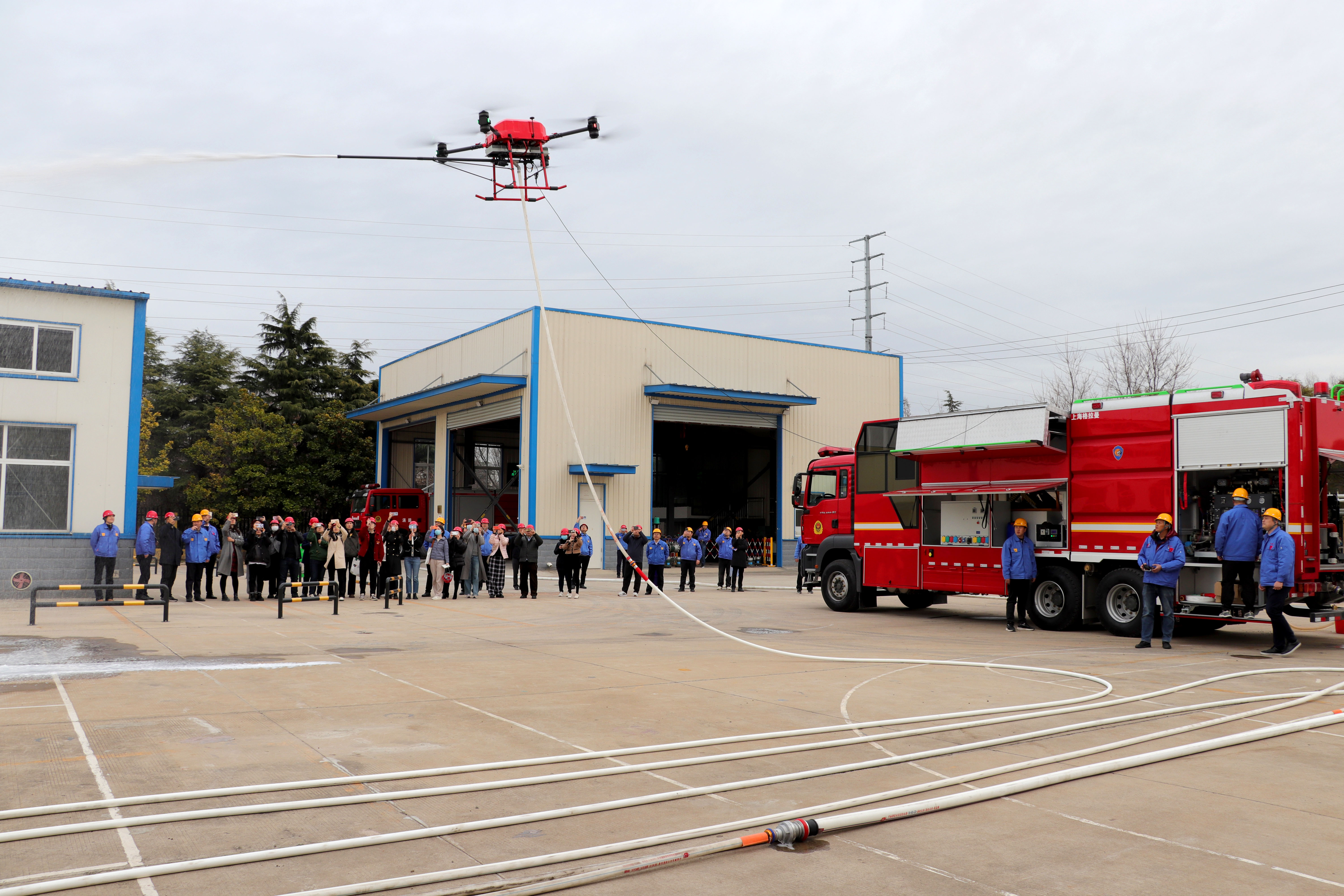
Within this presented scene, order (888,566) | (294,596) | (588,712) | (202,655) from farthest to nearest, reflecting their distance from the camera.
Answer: (294,596) < (888,566) < (202,655) < (588,712)

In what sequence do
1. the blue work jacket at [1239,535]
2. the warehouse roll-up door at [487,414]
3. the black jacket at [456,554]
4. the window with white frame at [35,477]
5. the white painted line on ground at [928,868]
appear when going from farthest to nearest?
the warehouse roll-up door at [487,414]
the black jacket at [456,554]
the window with white frame at [35,477]
the blue work jacket at [1239,535]
the white painted line on ground at [928,868]

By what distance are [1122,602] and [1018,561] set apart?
5.13ft

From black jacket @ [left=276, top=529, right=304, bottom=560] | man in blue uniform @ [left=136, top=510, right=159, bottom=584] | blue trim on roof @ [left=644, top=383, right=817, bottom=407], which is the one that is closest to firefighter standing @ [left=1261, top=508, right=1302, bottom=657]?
black jacket @ [left=276, top=529, right=304, bottom=560]

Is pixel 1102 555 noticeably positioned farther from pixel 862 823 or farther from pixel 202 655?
pixel 202 655

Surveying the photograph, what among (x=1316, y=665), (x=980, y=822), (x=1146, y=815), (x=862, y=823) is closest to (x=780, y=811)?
(x=862, y=823)

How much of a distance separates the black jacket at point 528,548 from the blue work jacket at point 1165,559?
12.8m

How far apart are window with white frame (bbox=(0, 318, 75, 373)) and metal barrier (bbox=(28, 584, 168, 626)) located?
4621 mm

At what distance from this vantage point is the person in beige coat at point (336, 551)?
2044cm

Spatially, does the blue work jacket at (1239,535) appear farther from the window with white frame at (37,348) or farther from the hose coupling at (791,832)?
the window with white frame at (37,348)

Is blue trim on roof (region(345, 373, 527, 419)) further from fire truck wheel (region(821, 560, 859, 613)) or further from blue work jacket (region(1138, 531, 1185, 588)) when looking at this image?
blue work jacket (region(1138, 531, 1185, 588))

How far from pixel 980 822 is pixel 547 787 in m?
2.39

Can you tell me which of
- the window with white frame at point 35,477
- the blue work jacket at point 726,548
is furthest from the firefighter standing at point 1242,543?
the window with white frame at point 35,477

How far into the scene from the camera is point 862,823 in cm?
506

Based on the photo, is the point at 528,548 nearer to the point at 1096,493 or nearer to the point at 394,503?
the point at 1096,493
